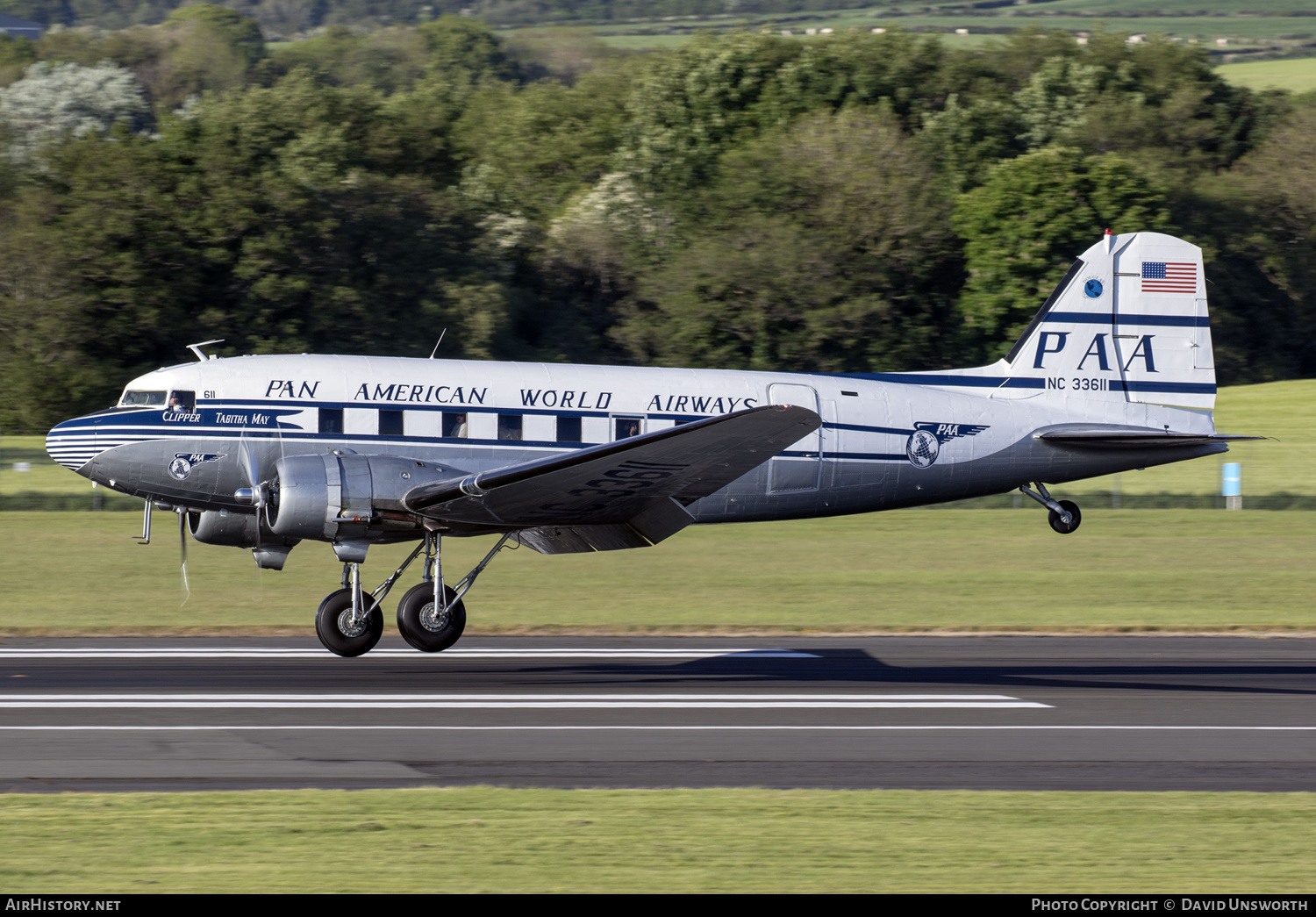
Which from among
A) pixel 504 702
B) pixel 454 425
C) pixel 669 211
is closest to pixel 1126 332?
pixel 454 425

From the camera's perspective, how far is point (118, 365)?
50031 millimetres

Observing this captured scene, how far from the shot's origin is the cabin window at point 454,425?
18859mm

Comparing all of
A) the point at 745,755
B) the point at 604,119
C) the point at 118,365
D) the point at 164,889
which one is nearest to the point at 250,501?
the point at 745,755

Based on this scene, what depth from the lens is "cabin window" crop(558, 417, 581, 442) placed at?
19.2 m

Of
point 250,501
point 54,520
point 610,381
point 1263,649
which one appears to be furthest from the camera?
point 54,520

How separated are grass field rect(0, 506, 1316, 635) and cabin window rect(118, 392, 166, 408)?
15.7ft

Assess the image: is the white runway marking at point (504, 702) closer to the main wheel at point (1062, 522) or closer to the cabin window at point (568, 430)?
the cabin window at point (568, 430)

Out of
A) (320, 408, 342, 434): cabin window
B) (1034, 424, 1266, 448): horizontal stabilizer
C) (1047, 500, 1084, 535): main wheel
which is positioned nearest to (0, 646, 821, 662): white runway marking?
(320, 408, 342, 434): cabin window

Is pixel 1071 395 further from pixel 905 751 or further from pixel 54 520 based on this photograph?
pixel 54 520

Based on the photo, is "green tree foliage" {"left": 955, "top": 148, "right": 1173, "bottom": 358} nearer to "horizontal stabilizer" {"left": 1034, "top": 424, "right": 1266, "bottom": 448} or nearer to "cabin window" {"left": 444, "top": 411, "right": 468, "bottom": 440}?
"horizontal stabilizer" {"left": 1034, "top": 424, "right": 1266, "bottom": 448}

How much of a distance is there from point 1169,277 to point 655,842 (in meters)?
14.9

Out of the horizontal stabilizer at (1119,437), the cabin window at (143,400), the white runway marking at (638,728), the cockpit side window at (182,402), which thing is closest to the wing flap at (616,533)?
the white runway marking at (638,728)

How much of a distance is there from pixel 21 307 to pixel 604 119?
1545 inches

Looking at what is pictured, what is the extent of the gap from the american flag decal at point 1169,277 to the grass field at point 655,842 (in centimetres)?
1163
